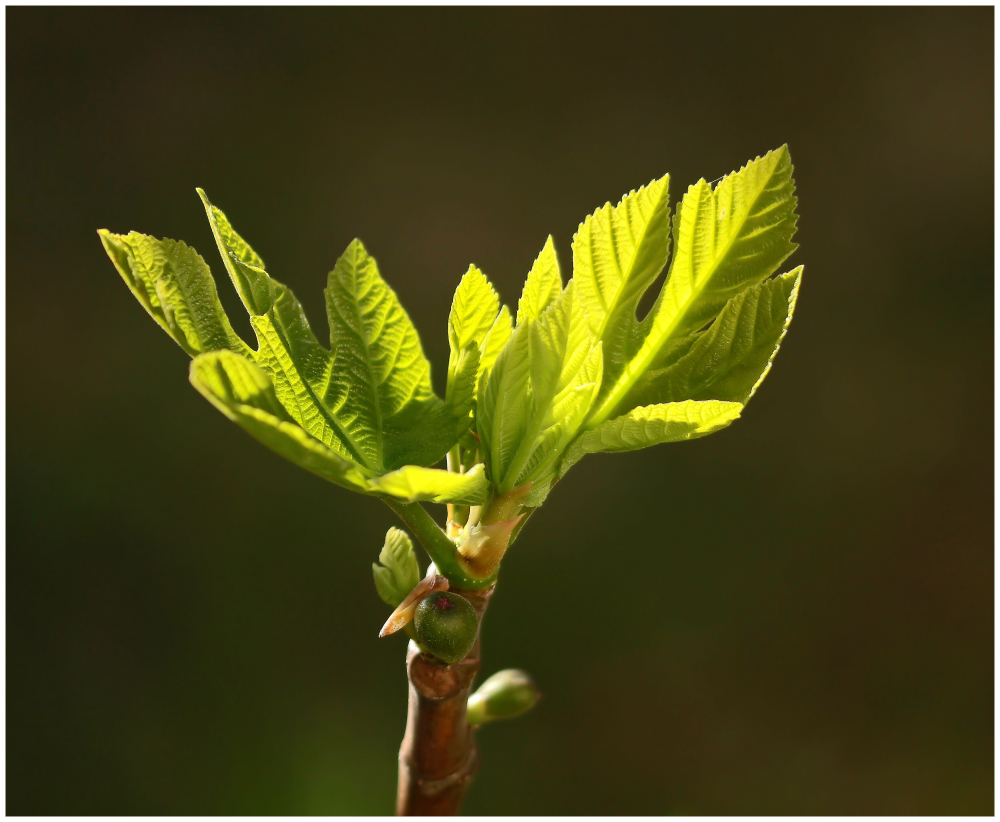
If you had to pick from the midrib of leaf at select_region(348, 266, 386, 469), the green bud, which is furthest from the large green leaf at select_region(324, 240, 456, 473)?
the green bud

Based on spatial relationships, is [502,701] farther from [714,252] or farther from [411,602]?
[714,252]

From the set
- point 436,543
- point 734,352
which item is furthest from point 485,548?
point 734,352

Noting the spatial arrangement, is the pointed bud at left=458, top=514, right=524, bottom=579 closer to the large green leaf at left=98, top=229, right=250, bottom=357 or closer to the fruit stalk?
the fruit stalk

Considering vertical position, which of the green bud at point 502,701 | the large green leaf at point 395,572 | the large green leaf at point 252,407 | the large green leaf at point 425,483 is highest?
the large green leaf at point 252,407

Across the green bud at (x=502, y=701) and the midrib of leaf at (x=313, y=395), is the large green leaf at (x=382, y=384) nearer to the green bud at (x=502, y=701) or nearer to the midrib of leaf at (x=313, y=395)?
the midrib of leaf at (x=313, y=395)

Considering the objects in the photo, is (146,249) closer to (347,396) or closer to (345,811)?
(347,396)

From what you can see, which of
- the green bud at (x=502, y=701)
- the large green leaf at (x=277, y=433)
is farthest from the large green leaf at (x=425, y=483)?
the green bud at (x=502, y=701)
